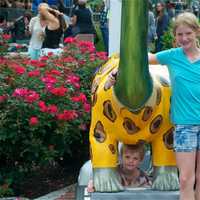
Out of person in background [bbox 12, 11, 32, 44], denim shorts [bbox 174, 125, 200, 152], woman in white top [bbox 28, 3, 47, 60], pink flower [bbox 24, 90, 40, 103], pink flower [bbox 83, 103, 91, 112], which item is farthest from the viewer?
person in background [bbox 12, 11, 32, 44]

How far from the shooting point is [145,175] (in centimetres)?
502

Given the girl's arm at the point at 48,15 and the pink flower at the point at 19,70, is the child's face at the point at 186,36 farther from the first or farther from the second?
the girl's arm at the point at 48,15

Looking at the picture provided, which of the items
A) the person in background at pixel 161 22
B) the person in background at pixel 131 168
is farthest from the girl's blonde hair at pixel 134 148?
the person in background at pixel 161 22

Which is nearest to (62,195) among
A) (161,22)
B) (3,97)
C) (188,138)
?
(3,97)

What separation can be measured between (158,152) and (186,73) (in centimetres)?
83

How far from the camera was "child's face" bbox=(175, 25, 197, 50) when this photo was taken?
427 cm

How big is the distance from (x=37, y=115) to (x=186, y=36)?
179cm

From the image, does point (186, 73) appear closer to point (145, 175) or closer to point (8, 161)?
point (145, 175)

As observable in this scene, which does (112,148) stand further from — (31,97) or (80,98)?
(80,98)

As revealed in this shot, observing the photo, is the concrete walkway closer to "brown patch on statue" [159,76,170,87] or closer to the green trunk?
"brown patch on statue" [159,76,170,87]

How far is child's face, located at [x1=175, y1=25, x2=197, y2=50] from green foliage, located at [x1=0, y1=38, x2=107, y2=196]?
1.62 meters

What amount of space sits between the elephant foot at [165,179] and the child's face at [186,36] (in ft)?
3.41

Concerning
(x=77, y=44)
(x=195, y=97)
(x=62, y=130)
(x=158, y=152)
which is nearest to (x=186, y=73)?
(x=195, y=97)

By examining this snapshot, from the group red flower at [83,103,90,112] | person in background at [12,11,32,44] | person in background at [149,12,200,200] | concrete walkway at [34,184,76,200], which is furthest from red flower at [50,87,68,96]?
person in background at [12,11,32,44]
